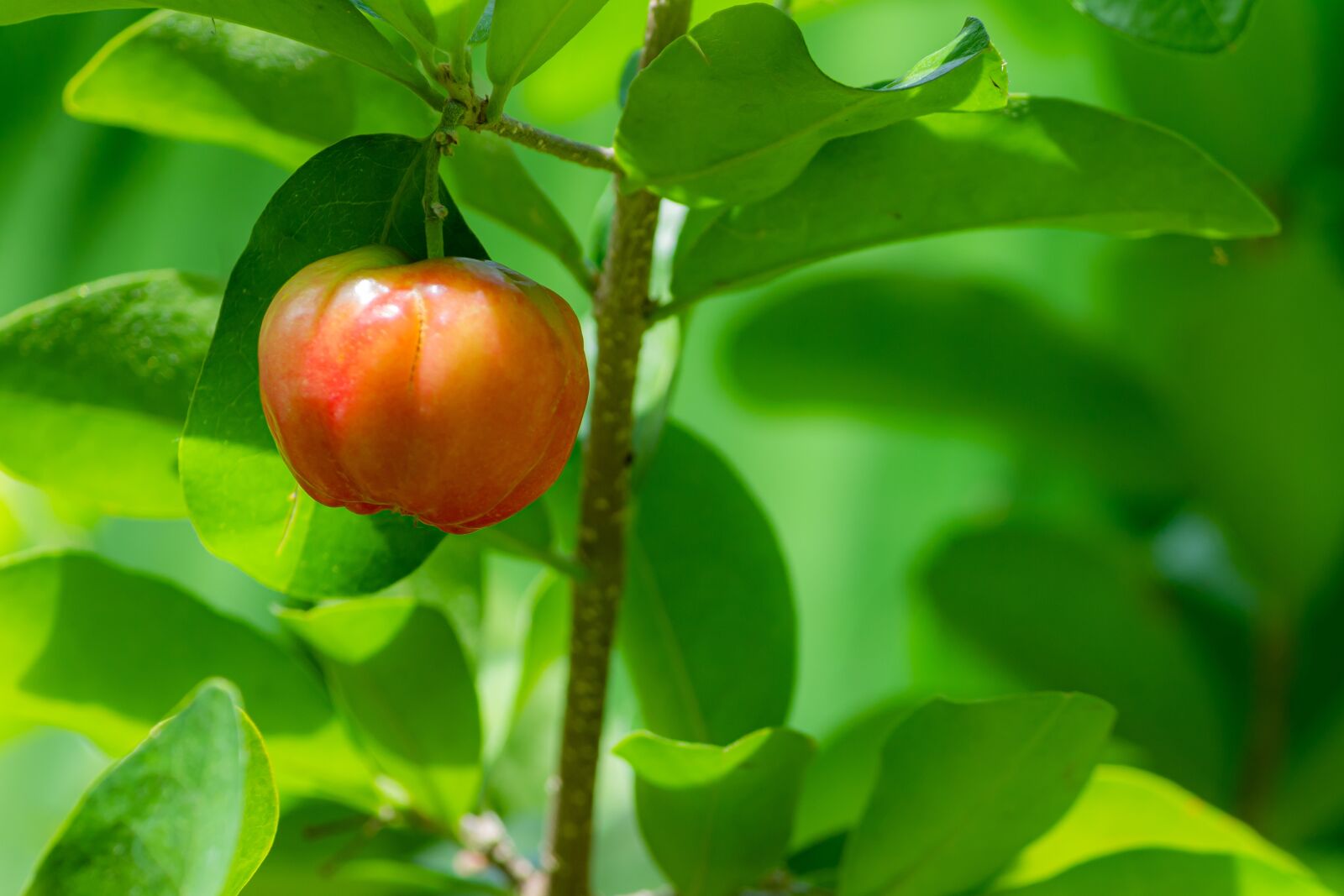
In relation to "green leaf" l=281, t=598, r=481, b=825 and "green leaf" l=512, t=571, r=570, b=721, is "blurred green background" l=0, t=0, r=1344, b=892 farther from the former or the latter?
"green leaf" l=281, t=598, r=481, b=825

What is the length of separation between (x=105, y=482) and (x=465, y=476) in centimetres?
28

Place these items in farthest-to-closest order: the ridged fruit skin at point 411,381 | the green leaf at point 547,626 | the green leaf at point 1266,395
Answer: the green leaf at point 1266,395, the green leaf at point 547,626, the ridged fruit skin at point 411,381

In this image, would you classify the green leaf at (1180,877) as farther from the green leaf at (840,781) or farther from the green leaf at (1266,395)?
the green leaf at (1266,395)

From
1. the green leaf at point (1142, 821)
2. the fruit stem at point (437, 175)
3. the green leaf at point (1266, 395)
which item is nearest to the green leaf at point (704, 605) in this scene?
the green leaf at point (1142, 821)

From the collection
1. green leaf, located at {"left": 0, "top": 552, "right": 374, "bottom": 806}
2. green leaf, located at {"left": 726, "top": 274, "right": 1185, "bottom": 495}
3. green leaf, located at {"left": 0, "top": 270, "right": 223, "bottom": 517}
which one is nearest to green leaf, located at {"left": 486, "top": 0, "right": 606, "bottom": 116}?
green leaf, located at {"left": 0, "top": 270, "right": 223, "bottom": 517}

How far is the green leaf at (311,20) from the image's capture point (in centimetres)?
41

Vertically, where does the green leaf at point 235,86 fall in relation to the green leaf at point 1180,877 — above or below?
above

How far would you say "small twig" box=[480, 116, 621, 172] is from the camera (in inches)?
16.8

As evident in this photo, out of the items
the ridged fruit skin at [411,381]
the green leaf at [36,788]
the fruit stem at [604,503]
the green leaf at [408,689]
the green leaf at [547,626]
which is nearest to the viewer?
the ridged fruit skin at [411,381]

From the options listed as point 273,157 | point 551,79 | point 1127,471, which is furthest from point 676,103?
point 1127,471

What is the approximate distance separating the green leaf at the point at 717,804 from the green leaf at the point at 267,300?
0.17m

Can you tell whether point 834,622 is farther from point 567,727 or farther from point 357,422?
point 357,422

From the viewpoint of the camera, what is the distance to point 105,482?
0.58 metres

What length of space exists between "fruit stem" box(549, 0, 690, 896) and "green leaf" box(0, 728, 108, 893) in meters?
0.57
